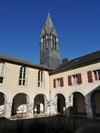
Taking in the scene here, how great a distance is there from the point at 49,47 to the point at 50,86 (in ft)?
28.4

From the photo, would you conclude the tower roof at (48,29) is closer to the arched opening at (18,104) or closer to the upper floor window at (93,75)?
the arched opening at (18,104)

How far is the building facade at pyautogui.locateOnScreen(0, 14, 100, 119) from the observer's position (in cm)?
1466

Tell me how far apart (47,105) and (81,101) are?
507cm

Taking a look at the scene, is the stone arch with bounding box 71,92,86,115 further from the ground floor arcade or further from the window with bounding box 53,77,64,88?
the window with bounding box 53,77,64,88

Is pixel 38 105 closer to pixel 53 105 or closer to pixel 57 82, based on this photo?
pixel 53 105

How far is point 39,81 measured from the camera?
18688mm

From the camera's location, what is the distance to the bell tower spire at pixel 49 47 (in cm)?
2409

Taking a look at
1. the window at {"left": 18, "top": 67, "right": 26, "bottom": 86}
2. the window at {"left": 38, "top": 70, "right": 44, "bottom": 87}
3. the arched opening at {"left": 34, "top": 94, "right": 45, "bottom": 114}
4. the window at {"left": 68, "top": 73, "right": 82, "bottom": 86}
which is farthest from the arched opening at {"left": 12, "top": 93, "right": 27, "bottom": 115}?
the window at {"left": 68, "top": 73, "right": 82, "bottom": 86}

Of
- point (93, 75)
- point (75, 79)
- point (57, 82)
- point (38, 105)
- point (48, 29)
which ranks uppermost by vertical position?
point (48, 29)

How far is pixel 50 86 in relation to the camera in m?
19.8

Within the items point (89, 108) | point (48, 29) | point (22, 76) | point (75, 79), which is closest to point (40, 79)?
point (22, 76)

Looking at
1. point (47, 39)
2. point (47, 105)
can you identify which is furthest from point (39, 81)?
point (47, 39)

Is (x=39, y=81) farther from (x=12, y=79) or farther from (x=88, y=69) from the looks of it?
(x=88, y=69)

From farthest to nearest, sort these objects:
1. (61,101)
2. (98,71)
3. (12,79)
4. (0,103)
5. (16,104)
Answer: (61,101)
(16,104)
(0,103)
(12,79)
(98,71)
